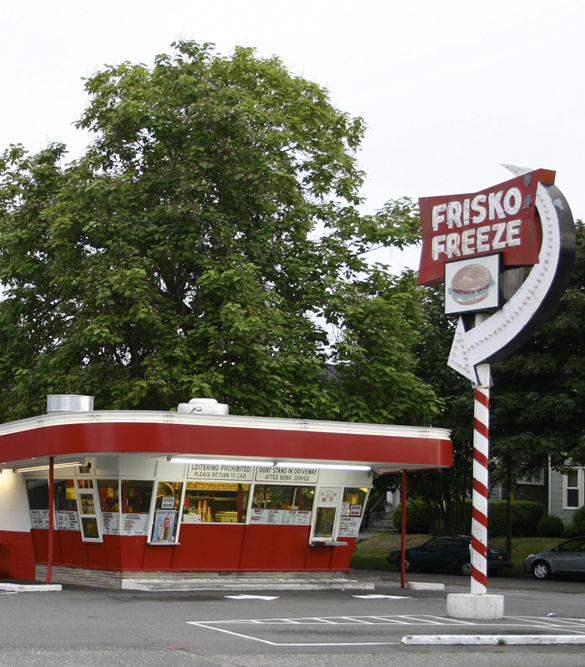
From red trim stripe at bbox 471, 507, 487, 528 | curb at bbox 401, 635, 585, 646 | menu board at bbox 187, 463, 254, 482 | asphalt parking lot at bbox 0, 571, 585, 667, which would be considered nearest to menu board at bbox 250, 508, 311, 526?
menu board at bbox 187, 463, 254, 482

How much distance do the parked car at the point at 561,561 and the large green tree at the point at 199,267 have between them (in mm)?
7364

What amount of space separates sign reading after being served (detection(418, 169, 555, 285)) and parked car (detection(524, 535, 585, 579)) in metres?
16.5

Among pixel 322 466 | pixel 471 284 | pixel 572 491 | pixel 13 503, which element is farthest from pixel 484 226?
pixel 572 491

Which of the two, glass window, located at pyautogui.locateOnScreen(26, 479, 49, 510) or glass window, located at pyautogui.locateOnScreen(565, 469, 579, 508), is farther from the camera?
glass window, located at pyautogui.locateOnScreen(565, 469, 579, 508)

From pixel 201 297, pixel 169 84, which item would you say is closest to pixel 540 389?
pixel 201 297

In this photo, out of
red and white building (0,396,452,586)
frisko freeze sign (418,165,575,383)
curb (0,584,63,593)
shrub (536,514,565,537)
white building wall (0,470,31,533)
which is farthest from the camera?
shrub (536,514,565,537)

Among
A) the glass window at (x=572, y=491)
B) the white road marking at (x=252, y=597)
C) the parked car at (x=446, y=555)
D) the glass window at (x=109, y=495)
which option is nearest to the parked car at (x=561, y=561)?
the parked car at (x=446, y=555)

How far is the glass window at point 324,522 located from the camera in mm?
20656

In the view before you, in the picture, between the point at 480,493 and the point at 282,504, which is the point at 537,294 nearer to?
the point at 480,493

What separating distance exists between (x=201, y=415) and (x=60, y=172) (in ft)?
45.3

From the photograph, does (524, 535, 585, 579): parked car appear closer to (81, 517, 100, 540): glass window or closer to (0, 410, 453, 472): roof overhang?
(0, 410, 453, 472): roof overhang

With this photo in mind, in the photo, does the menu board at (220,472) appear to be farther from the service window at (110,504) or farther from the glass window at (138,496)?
the service window at (110,504)

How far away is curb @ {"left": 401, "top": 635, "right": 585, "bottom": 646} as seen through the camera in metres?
11.1

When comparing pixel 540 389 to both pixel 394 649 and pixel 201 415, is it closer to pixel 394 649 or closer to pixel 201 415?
pixel 201 415
